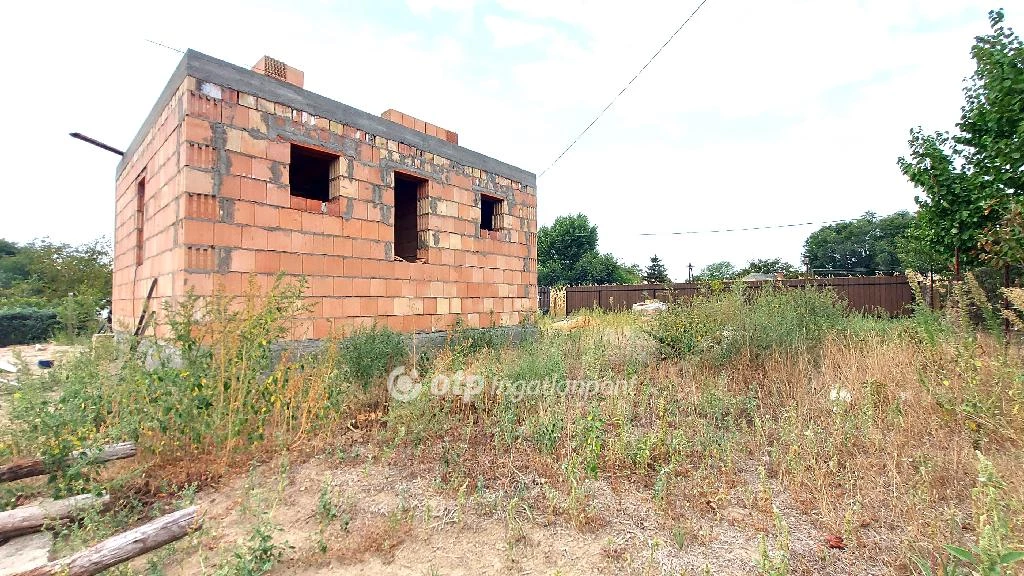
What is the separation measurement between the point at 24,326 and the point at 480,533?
17.4 metres

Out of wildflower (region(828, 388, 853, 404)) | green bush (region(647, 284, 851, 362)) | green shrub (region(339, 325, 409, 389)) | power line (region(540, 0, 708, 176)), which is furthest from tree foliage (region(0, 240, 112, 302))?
wildflower (region(828, 388, 853, 404))

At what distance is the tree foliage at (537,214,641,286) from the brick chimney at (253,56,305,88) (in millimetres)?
25203

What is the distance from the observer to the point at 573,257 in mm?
30344

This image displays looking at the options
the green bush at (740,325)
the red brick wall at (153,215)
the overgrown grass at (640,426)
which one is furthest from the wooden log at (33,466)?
the green bush at (740,325)

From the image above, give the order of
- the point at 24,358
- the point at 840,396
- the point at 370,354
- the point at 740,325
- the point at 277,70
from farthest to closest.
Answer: the point at 24,358, the point at 740,325, the point at 277,70, the point at 370,354, the point at 840,396

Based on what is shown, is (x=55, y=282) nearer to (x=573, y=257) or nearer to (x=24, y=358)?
(x=24, y=358)

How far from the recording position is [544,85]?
26.2ft

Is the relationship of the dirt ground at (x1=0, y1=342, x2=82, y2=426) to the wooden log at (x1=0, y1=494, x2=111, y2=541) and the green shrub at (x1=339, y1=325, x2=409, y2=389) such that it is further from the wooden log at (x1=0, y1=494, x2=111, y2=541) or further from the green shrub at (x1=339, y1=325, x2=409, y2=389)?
the green shrub at (x1=339, y1=325, x2=409, y2=389)

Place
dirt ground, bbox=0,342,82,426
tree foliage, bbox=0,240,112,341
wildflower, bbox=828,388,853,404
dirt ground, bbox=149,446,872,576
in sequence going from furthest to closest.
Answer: tree foliage, bbox=0,240,112,341
dirt ground, bbox=0,342,82,426
wildflower, bbox=828,388,853,404
dirt ground, bbox=149,446,872,576

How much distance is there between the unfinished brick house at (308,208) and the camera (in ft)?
13.8

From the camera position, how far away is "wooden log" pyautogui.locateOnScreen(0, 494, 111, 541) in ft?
7.35

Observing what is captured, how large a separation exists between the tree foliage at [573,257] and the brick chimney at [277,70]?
82.7 feet

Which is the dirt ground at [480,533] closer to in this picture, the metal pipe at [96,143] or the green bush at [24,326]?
the metal pipe at [96,143]

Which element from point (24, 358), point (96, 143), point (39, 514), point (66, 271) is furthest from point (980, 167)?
point (66, 271)
